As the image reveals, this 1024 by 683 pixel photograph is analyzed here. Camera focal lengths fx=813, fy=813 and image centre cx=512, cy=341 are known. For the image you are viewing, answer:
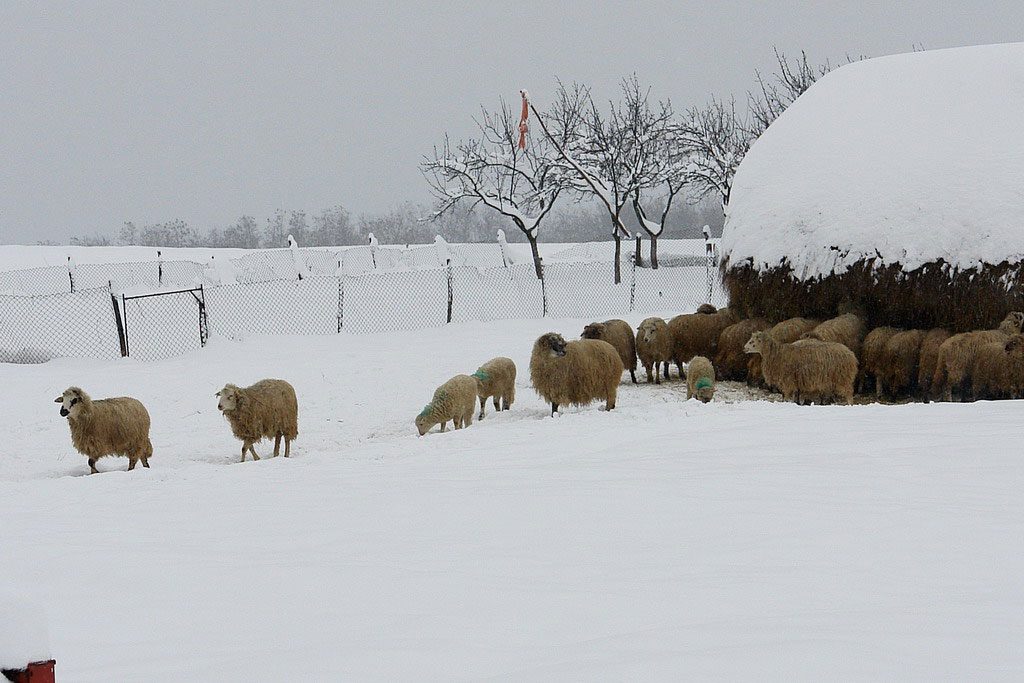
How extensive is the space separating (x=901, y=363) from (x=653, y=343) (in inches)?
161

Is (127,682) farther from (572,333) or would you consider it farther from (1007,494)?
(572,333)

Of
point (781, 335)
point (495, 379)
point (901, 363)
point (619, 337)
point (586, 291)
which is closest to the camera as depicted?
point (495, 379)

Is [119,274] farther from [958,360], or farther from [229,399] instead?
[958,360]

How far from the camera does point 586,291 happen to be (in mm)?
28844

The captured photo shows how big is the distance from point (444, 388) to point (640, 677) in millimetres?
Answer: 8719

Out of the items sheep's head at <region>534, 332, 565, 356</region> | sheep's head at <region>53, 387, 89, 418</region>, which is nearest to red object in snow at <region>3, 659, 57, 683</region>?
sheep's head at <region>53, 387, 89, 418</region>

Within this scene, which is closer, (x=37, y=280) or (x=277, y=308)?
(x=277, y=308)

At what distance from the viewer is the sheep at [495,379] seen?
12.4 meters

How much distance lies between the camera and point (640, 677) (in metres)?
2.76

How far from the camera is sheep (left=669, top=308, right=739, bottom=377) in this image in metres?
15.3

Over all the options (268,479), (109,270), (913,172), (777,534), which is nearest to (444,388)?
(268,479)

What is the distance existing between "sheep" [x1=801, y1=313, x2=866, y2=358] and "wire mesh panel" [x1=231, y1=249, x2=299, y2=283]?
73.6 ft

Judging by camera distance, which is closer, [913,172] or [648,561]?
[648,561]

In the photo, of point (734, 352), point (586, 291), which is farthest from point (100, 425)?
point (586, 291)
